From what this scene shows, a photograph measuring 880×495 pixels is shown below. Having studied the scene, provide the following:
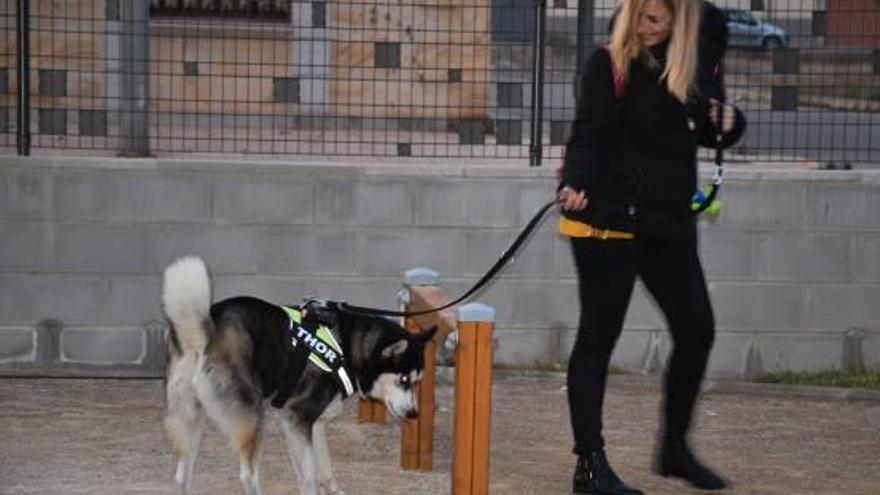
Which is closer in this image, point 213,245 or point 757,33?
point 213,245

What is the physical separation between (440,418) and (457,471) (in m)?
2.31

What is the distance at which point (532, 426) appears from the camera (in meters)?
8.19

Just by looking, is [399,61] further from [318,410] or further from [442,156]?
[318,410]

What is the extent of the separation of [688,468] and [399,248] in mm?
3070

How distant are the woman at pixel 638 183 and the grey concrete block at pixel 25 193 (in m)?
3.75

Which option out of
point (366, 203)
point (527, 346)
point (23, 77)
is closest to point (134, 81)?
point (23, 77)

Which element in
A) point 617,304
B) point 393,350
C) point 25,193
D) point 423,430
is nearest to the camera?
point 617,304

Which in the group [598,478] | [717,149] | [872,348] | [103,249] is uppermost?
[717,149]

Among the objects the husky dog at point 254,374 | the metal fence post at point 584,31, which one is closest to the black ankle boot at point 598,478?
the husky dog at point 254,374

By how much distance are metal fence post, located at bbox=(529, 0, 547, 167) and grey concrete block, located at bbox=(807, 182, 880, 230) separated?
1538 millimetres

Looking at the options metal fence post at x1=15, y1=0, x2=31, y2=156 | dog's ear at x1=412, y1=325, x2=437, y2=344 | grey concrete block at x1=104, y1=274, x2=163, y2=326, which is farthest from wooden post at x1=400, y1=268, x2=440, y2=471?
metal fence post at x1=15, y1=0, x2=31, y2=156

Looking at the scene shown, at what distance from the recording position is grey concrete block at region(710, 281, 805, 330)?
9344 millimetres

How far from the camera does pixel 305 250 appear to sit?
920cm

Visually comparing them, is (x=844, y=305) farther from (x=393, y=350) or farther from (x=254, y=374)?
(x=254, y=374)
